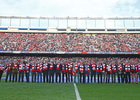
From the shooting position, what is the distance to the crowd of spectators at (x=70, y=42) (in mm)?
28500

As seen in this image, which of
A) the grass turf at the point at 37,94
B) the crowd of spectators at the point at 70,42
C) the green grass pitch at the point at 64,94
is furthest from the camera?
the crowd of spectators at the point at 70,42

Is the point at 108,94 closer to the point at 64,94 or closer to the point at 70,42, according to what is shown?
the point at 64,94

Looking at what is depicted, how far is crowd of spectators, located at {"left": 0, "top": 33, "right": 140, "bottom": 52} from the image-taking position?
2850cm

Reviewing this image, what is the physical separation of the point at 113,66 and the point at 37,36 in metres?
22.7

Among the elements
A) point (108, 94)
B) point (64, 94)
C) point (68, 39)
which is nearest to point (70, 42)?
point (68, 39)

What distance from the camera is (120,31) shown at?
113ft

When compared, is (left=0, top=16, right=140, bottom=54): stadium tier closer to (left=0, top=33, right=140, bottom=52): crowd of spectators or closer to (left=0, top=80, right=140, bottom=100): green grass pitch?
(left=0, top=33, right=140, bottom=52): crowd of spectators

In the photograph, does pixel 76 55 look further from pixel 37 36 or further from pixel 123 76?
pixel 37 36

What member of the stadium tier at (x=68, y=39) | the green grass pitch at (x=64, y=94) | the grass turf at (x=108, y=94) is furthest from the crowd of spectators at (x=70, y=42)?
the green grass pitch at (x=64, y=94)

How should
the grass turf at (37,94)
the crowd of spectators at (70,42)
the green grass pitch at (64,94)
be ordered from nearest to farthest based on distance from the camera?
the grass turf at (37,94) → the green grass pitch at (64,94) → the crowd of spectators at (70,42)

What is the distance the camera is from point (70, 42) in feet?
102

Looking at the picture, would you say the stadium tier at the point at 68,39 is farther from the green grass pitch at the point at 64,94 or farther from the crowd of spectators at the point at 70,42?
the green grass pitch at the point at 64,94

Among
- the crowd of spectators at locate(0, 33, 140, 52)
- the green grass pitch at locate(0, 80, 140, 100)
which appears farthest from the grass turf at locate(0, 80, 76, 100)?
the crowd of spectators at locate(0, 33, 140, 52)

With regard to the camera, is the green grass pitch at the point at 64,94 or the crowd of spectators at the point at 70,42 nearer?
the green grass pitch at the point at 64,94
